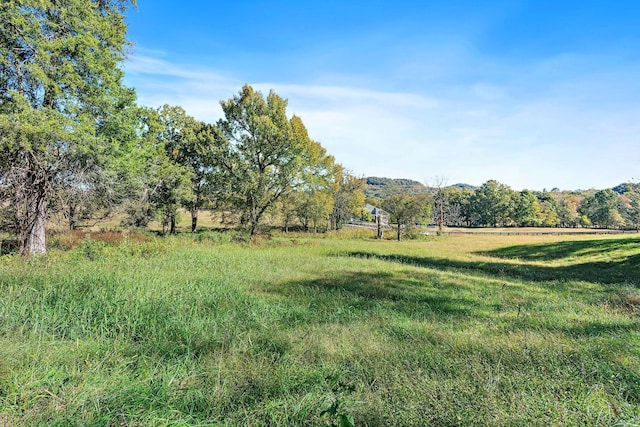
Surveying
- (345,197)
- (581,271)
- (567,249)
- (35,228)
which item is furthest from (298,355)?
(345,197)

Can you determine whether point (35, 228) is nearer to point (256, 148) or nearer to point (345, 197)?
point (256, 148)

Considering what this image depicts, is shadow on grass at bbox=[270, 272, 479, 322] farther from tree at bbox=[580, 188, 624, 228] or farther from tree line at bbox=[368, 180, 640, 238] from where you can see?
tree at bbox=[580, 188, 624, 228]

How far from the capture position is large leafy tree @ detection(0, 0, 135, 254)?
9.91 metres

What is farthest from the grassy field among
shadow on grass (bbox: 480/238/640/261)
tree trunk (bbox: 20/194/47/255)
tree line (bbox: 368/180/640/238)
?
tree line (bbox: 368/180/640/238)

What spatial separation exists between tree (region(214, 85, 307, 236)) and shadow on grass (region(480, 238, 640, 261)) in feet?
57.3

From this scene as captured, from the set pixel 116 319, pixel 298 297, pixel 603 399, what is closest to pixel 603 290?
pixel 603 399

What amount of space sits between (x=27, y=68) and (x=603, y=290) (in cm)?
2028

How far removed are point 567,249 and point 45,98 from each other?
3158 centimetres

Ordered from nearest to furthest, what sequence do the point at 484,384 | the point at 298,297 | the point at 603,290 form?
the point at 484,384, the point at 298,297, the point at 603,290

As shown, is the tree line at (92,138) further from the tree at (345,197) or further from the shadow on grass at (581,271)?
the tree at (345,197)

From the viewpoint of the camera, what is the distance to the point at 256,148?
926 inches

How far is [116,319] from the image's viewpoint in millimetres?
4488

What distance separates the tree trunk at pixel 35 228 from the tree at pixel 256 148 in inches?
509

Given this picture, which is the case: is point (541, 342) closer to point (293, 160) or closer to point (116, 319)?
point (116, 319)
